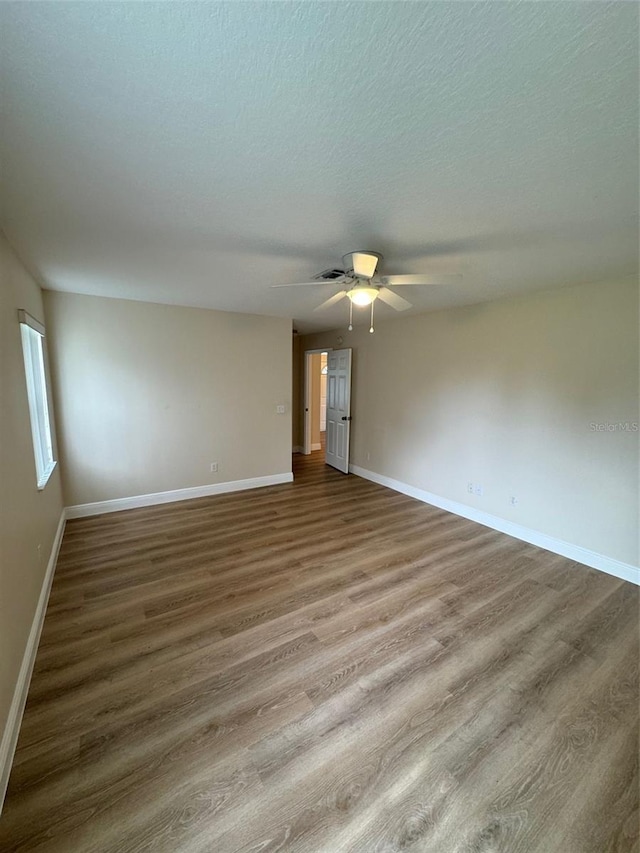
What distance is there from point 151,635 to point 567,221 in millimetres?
3481

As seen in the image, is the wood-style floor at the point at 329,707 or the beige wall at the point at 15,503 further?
the beige wall at the point at 15,503

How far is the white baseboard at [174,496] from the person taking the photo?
3.85m

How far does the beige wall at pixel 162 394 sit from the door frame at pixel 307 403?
146 cm

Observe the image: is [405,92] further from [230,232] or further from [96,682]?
[96,682]

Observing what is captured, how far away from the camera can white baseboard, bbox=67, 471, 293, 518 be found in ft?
12.6

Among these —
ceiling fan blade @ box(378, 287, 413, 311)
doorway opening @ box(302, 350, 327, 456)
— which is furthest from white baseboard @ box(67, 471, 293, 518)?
ceiling fan blade @ box(378, 287, 413, 311)

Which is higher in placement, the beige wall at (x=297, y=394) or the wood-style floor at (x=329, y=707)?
the beige wall at (x=297, y=394)

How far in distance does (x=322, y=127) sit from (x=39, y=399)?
336 centimetres

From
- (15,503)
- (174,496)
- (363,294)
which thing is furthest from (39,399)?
(363,294)

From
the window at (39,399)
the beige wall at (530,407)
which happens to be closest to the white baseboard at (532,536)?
the beige wall at (530,407)

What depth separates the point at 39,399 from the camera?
306 cm

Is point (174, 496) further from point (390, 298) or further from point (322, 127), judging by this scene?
point (322, 127)

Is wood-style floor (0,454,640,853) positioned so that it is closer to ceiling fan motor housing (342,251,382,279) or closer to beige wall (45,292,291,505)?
beige wall (45,292,291,505)

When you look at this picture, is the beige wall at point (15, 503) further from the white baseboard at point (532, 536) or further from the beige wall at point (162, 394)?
the white baseboard at point (532, 536)
